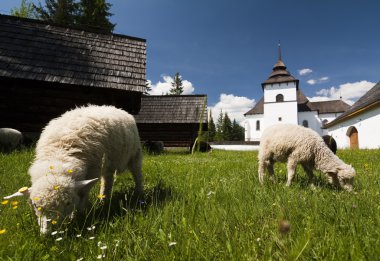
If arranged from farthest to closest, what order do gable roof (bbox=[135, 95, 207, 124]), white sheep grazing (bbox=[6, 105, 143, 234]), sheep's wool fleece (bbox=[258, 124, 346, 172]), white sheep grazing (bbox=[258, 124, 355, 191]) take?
1. gable roof (bbox=[135, 95, 207, 124])
2. sheep's wool fleece (bbox=[258, 124, 346, 172])
3. white sheep grazing (bbox=[258, 124, 355, 191])
4. white sheep grazing (bbox=[6, 105, 143, 234])

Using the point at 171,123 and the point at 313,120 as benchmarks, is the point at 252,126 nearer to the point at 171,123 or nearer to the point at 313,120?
the point at 313,120

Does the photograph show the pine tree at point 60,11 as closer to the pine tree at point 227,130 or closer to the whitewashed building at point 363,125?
the whitewashed building at point 363,125

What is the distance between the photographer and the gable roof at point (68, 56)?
372 inches

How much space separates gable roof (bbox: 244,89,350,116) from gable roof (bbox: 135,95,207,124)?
150 ft

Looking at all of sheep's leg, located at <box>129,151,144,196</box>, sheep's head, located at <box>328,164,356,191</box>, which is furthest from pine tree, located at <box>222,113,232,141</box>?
sheep's leg, located at <box>129,151,144,196</box>

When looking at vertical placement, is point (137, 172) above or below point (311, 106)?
below

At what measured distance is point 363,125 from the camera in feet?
79.9

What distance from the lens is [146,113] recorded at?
20.7 metres

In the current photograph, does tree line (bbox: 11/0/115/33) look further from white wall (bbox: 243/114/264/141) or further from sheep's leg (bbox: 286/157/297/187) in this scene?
white wall (bbox: 243/114/264/141)

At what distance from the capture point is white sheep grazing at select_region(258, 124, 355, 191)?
13.5 feet

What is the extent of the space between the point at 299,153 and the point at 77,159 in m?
3.62

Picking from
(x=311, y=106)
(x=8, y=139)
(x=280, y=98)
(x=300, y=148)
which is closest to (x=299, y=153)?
(x=300, y=148)

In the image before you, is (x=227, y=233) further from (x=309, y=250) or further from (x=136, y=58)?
(x=136, y=58)

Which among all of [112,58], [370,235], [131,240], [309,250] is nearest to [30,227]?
[131,240]
